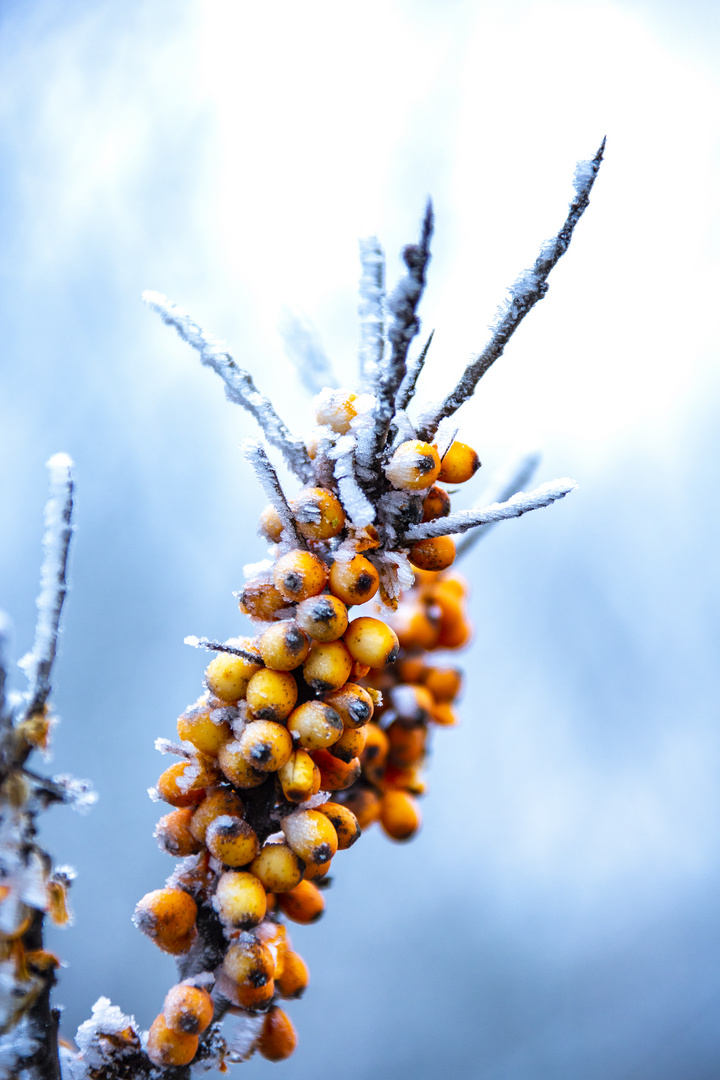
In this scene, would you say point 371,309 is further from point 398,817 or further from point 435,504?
point 398,817

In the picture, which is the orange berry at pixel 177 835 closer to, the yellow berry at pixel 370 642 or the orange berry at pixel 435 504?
the yellow berry at pixel 370 642

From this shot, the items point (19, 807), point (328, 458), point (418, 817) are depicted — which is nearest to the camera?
point (19, 807)

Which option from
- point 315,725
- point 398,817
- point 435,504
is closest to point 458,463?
point 435,504

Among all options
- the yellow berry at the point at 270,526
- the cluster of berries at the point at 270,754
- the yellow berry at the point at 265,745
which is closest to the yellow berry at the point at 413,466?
the cluster of berries at the point at 270,754

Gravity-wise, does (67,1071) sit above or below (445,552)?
below

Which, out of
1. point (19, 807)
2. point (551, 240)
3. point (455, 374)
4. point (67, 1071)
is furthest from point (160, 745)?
point (551, 240)

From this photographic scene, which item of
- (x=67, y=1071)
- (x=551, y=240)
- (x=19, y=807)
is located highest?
(x=551, y=240)

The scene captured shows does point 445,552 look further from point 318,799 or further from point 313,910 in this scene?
point 313,910
